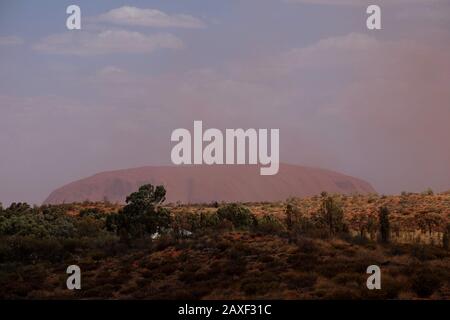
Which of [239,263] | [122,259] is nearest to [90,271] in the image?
[122,259]

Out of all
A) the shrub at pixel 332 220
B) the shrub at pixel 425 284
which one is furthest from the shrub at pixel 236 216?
the shrub at pixel 425 284

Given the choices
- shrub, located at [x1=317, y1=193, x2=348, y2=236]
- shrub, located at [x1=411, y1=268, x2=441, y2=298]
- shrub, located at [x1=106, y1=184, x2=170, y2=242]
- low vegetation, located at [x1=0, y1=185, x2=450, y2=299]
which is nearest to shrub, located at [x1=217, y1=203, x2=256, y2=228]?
low vegetation, located at [x1=0, y1=185, x2=450, y2=299]

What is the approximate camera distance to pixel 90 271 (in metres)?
31.5

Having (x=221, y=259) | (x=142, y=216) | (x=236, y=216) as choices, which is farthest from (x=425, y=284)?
(x=236, y=216)

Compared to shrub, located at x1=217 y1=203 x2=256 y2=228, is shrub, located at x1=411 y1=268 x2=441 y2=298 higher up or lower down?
lower down

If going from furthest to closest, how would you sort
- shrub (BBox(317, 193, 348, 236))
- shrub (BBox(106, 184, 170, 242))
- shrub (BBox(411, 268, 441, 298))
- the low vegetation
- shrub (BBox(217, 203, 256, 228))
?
shrub (BBox(217, 203, 256, 228)) < shrub (BBox(106, 184, 170, 242)) < shrub (BBox(317, 193, 348, 236)) < the low vegetation < shrub (BBox(411, 268, 441, 298))

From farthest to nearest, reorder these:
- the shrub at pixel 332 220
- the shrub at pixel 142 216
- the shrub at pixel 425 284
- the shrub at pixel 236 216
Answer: the shrub at pixel 236 216 → the shrub at pixel 142 216 → the shrub at pixel 332 220 → the shrub at pixel 425 284

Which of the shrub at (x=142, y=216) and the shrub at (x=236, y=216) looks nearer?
the shrub at (x=142, y=216)

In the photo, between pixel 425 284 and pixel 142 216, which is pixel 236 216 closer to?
pixel 142 216

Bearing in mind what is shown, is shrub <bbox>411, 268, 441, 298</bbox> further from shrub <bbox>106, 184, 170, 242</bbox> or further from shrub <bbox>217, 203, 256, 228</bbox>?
shrub <bbox>217, 203, 256, 228</bbox>

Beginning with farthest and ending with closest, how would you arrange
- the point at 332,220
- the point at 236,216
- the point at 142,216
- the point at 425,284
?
the point at 236,216 → the point at 142,216 → the point at 332,220 → the point at 425,284

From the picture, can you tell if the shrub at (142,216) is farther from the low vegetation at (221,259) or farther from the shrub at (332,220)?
the shrub at (332,220)

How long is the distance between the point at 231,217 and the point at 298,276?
17.1m
